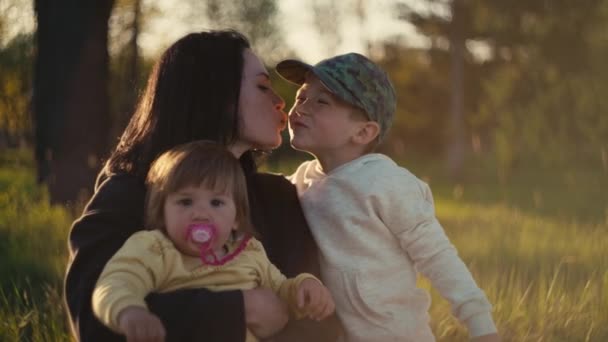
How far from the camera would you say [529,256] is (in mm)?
6184

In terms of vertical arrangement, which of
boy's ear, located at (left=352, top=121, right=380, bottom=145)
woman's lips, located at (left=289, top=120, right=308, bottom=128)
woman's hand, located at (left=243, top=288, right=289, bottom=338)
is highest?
→ woman's lips, located at (left=289, top=120, right=308, bottom=128)

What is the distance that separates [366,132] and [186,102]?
0.73 meters

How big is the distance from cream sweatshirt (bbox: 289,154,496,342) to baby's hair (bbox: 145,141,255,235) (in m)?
0.52

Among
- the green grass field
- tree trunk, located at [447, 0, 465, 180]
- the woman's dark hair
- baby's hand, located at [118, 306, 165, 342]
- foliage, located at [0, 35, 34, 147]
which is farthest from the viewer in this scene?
tree trunk, located at [447, 0, 465, 180]

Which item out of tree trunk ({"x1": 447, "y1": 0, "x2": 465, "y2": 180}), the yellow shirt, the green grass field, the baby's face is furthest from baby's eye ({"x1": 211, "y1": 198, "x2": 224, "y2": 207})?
tree trunk ({"x1": 447, "y1": 0, "x2": 465, "y2": 180})

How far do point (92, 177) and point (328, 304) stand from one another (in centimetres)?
533

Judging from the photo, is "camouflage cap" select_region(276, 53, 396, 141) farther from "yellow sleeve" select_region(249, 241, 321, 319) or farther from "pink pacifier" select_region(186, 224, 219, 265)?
"pink pacifier" select_region(186, 224, 219, 265)

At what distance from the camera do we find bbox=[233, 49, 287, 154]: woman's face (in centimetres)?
312

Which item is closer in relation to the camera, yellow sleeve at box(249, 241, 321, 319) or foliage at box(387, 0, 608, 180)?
yellow sleeve at box(249, 241, 321, 319)

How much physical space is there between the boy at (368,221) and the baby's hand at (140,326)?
1004mm

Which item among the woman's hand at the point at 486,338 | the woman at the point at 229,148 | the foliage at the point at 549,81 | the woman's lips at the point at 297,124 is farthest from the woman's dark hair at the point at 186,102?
the foliage at the point at 549,81

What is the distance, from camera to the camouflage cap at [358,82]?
10.6 ft

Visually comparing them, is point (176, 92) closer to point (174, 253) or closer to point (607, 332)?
point (174, 253)

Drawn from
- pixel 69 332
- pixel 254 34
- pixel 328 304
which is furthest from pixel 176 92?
pixel 254 34
